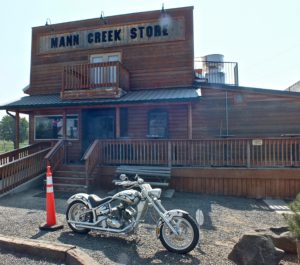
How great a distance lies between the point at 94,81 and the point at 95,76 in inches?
9.7

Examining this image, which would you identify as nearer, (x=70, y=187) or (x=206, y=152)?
(x=70, y=187)

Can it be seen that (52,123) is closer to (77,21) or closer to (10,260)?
(77,21)

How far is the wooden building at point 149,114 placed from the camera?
8852mm

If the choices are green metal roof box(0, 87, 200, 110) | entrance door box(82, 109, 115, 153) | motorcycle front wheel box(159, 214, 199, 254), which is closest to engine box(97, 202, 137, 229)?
motorcycle front wheel box(159, 214, 199, 254)

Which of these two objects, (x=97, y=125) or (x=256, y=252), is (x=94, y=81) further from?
(x=256, y=252)

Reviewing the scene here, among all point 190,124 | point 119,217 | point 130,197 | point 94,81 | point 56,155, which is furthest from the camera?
point 94,81

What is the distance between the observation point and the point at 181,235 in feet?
13.4

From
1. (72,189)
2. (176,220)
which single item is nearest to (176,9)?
(72,189)

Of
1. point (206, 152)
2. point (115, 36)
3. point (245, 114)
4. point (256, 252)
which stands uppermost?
point (115, 36)

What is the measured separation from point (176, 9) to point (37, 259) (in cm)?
1225

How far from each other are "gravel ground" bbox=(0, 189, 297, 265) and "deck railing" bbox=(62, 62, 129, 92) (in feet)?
18.2

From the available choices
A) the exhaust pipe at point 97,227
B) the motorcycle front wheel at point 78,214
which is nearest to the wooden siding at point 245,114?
the motorcycle front wheel at point 78,214

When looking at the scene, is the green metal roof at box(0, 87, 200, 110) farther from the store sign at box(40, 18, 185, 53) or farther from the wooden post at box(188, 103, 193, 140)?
the store sign at box(40, 18, 185, 53)

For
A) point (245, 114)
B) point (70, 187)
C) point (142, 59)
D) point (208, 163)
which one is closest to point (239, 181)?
point (208, 163)
